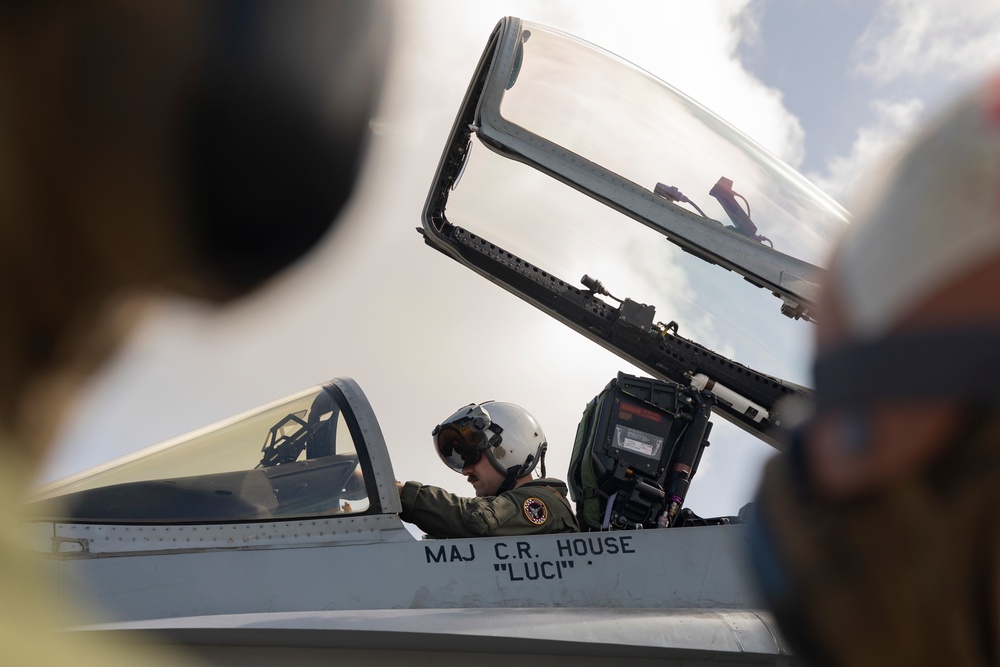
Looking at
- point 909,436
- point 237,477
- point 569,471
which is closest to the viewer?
point 909,436

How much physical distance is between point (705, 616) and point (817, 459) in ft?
10.1

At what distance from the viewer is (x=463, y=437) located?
4.53 metres

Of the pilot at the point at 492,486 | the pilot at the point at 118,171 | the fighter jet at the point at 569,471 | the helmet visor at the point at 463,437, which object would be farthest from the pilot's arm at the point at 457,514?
the pilot at the point at 118,171

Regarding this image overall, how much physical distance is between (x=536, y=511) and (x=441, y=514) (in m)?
0.50

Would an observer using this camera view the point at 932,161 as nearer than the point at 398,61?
Yes

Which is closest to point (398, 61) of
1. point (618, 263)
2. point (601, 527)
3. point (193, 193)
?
point (193, 193)

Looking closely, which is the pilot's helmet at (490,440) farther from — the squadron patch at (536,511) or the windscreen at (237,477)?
the windscreen at (237,477)

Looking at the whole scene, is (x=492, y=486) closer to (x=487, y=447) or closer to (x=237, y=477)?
(x=487, y=447)

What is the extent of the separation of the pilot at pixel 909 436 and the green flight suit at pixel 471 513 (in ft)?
10.3

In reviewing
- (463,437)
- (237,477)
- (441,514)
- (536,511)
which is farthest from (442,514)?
(463,437)

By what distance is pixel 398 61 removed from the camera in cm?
66

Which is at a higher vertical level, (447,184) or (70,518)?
(447,184)

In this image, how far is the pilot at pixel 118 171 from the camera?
1.61ft

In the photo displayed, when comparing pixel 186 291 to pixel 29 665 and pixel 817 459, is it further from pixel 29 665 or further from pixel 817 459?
pixel 817 459
